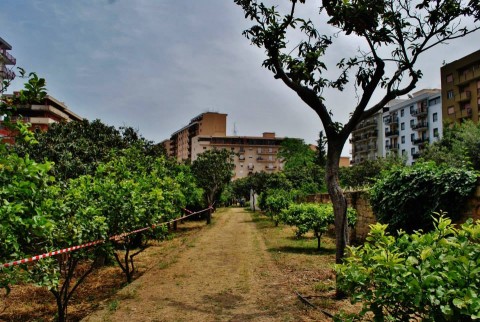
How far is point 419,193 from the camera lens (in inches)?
320

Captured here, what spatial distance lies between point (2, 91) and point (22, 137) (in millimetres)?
583

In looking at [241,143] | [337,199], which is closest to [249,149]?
[241,143]

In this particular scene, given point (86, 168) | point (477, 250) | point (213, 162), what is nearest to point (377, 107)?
point (477, 250)

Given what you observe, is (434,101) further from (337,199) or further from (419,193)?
(337,199)

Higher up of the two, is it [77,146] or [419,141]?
[419,141]

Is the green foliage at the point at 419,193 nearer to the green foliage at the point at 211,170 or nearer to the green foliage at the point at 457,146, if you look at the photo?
the green foliage at the point at 457,146

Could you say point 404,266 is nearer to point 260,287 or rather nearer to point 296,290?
point 296,290

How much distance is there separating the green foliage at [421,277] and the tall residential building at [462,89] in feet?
188

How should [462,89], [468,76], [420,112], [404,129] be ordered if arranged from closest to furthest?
1. [468,76]
2. [462,89]
3. [420,112]
4. [404,129]

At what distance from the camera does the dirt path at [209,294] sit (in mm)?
6547

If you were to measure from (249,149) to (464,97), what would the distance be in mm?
71656

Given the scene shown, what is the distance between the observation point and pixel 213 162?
29.9 meters

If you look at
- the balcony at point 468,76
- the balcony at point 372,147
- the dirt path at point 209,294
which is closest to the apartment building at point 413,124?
the balcony at point 372,147

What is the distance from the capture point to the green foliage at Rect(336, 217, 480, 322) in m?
2.50
